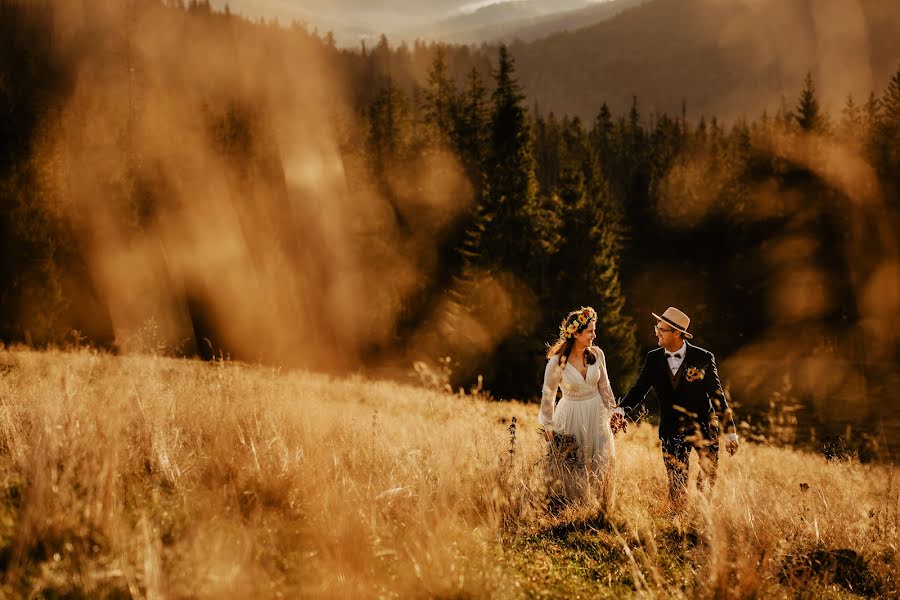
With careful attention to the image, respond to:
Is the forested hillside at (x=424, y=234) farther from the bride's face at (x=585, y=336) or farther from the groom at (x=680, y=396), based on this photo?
the groom at (x=680, y=396)

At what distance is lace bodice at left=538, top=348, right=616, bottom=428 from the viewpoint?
5566mm

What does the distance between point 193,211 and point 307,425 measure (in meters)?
39.3

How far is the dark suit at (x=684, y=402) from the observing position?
5.45m

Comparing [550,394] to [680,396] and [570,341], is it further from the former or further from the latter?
[680,396]

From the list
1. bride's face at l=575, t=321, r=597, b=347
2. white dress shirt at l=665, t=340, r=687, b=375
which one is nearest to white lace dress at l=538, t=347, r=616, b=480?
bride's face at l=575, t=321, r=597, b=347

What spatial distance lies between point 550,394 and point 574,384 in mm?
289

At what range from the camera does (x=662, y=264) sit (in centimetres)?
5288

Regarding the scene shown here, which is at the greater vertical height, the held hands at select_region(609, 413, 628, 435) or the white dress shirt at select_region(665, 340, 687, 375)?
the white dress shirt at select_region(665, 340, 687, 375)

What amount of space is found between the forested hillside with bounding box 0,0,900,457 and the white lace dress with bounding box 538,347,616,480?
17.5 metres

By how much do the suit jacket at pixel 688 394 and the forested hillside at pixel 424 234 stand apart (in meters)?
18.2

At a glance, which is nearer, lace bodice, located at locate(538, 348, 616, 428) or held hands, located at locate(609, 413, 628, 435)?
held hands, located at locate(609, 413, 628, 435)

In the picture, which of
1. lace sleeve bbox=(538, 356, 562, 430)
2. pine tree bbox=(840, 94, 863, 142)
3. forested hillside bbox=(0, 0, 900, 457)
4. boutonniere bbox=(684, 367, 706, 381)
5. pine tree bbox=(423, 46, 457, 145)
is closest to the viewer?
boutonniere bbox=(684, 367, 706, 381)

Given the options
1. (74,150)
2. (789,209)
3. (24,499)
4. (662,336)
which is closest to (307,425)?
(24,499)

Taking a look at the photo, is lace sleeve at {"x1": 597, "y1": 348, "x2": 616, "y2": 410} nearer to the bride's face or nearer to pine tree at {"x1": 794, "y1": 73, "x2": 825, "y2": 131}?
the bride's face
